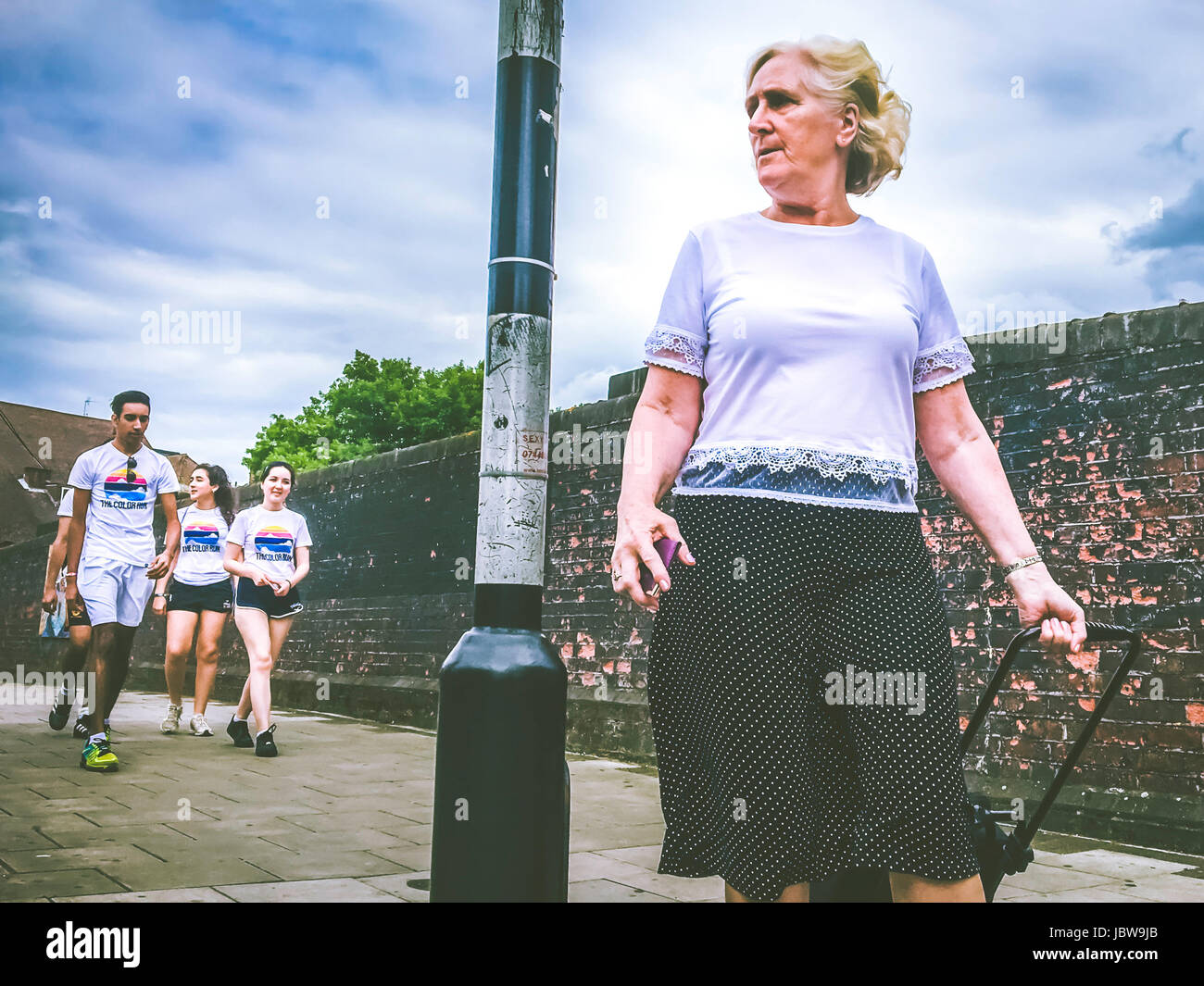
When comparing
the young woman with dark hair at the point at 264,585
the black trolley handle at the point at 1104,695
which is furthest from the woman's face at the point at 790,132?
the young woman with dark hair at the point at 264,585

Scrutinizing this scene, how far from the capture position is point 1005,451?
552 cm

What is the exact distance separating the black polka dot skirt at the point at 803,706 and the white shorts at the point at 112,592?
5.19 metres

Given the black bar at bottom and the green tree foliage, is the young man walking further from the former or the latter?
the green tree foliage

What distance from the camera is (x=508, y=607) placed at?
2.59m

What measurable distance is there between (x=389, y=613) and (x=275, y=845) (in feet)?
19.7

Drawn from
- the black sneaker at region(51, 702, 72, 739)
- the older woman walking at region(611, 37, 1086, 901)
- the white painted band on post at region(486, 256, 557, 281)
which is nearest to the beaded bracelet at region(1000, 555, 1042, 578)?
the older woman walking at region(611, 37, 1086, 901)

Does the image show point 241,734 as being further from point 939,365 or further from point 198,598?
point 939,365

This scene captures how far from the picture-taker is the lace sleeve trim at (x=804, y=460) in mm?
2035

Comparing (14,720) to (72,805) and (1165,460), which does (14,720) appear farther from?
(1165,460)

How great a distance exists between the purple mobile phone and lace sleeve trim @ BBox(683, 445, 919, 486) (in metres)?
0.18

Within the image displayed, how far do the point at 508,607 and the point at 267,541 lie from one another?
17.7 ft

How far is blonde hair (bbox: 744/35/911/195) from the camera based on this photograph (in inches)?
86.9

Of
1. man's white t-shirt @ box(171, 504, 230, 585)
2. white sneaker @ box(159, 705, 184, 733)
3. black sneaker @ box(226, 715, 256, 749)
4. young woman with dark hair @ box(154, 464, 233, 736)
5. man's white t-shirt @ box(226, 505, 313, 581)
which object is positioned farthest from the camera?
white sneaker @ box(159, 705, 184, 733)

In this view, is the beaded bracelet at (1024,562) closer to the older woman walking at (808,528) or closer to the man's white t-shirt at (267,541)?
the older woman walking at (808,528)
